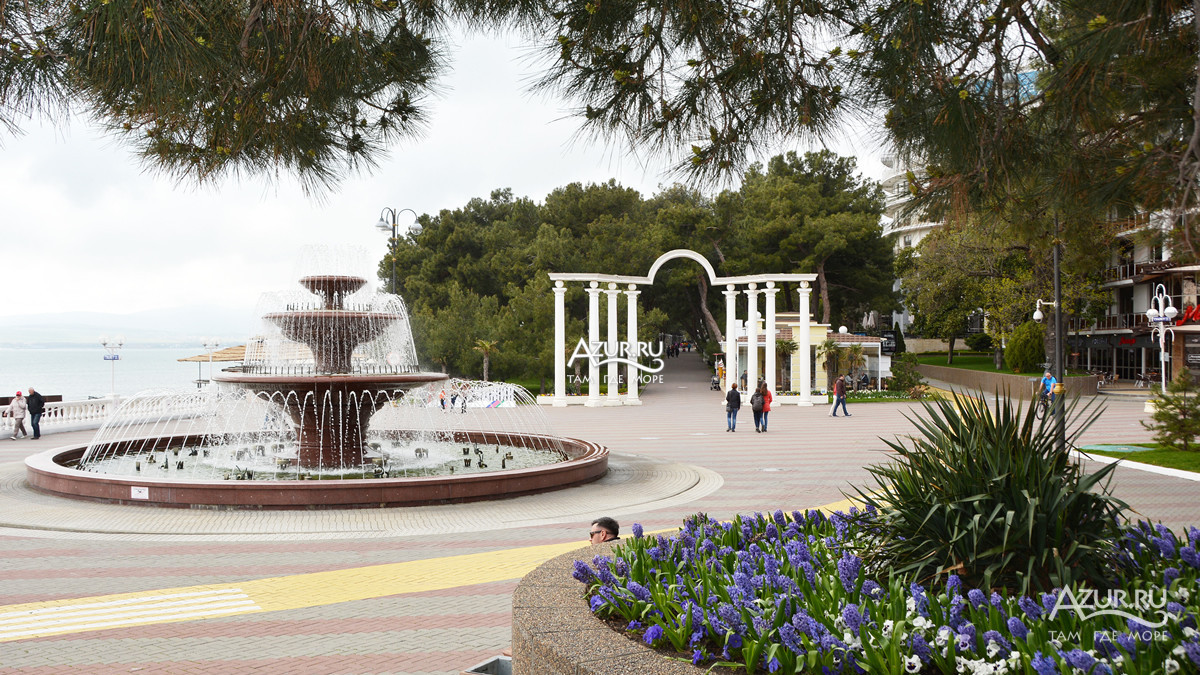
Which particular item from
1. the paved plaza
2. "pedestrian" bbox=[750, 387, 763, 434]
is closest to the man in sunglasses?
the paved plaza

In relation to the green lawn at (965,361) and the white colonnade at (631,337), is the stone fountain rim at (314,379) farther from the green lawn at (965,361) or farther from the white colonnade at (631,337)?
the green lawn at (965,361)

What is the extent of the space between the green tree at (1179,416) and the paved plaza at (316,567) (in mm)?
2434

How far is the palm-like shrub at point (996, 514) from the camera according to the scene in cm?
418

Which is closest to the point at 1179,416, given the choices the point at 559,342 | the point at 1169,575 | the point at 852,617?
the point at 1169,575

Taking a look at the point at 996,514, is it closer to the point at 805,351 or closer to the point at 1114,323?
the point at 805,351

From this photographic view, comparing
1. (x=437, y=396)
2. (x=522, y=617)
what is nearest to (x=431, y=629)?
(x=522, y=617)

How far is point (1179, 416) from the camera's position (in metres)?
17.0

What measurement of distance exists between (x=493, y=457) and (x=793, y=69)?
11.3 meters

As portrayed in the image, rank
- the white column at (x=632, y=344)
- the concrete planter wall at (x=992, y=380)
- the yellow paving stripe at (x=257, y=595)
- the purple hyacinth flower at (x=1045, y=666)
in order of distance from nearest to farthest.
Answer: the purple hyacinth flower at (x=1045, y=666), the yellow paving stripe at (x=257, y=595), the white column at (x=632, y=344), the concrete planter wall at (x=992, y=380)

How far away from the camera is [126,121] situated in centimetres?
698

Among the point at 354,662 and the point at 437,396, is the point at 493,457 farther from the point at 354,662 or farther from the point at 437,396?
the point at 437,396

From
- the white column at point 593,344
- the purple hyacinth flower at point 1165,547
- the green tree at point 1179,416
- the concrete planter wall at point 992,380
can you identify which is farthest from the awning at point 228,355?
the purple hyacinth flower at point 1165,547

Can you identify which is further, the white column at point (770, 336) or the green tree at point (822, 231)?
the green tree at point (822, 231)

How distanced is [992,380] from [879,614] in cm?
4191
